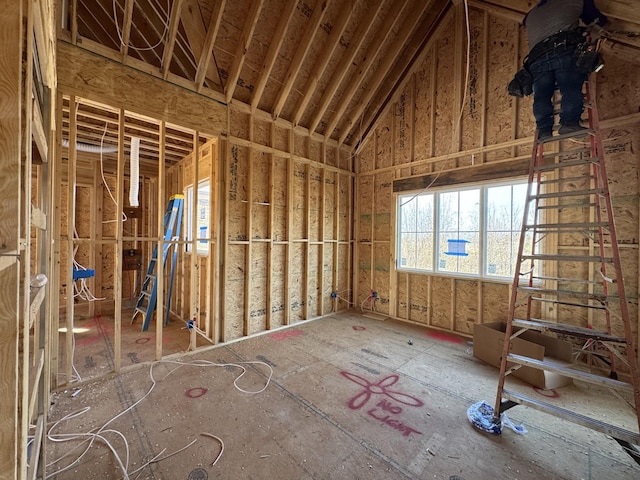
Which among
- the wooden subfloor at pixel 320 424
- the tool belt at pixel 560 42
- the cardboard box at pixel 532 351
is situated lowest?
the wooden subfloor at pixel 320 424

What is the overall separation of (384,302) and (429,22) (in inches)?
209

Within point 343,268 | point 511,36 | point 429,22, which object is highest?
point 429,22

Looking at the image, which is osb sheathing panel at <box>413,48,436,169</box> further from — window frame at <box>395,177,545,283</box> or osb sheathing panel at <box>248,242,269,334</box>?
osb sheathing panel at <box>248,242,269,334</box>

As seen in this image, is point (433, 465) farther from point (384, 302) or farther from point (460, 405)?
point (384, 302)

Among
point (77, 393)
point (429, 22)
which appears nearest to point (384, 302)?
point (77, 393)

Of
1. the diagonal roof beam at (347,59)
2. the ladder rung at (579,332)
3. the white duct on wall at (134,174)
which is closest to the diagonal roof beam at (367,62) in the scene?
the diagonal roof beam at (347,59)

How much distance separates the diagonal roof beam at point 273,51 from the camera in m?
3.69

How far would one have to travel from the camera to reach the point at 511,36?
4.23 metres

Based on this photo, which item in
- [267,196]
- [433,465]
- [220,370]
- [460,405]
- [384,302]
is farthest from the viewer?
[384,302]

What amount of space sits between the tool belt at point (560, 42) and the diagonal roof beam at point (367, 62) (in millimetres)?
2557

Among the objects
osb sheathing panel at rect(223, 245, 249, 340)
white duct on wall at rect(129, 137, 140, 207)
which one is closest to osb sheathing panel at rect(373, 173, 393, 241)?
osb sheathing panel at rect(223, 245, 249, 340)

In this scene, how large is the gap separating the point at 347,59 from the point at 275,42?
1.25m

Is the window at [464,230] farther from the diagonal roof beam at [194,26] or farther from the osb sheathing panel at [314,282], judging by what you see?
the diagonal roof beam at [194,26]

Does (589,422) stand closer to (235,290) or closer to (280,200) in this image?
(235,290)
